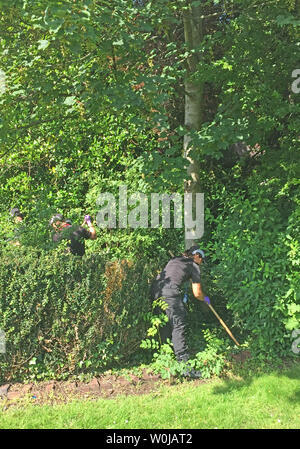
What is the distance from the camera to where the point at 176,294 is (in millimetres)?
5781

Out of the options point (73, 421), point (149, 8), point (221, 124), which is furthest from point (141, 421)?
point (149, 8)

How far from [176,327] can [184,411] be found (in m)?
1.29

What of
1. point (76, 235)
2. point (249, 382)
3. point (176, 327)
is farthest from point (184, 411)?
point (76, 235)

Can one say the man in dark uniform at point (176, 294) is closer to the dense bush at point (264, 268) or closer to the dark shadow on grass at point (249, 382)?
the dark shadow on grass at point (249, 382)

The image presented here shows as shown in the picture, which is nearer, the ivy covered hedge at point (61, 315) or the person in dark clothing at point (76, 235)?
the ivy covered hedge at point (61, 315)

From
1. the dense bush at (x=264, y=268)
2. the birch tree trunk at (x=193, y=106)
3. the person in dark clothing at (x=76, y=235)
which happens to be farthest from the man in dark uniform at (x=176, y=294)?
the person in dark clothing at (x=76, y=235)

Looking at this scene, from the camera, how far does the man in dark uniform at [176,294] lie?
18.6 ft

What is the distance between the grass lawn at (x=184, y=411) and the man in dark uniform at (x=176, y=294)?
622mm

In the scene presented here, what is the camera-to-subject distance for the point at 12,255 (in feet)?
18.0

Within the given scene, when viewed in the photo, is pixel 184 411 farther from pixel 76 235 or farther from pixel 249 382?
pixel 76 235

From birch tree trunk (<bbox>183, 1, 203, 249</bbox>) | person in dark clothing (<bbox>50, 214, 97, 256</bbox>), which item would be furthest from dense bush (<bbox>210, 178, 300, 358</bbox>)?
person in dark clothing (<bbox>50, 214, 97, 256</bbox>)

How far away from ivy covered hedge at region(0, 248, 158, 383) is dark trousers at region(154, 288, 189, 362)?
18.2 inches

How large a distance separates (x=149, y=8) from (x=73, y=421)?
5161 mm

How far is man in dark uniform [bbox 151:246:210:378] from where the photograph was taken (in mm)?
5684
